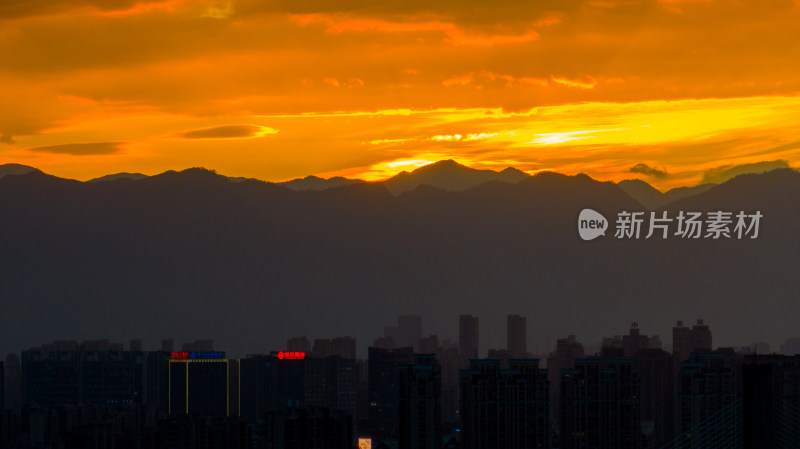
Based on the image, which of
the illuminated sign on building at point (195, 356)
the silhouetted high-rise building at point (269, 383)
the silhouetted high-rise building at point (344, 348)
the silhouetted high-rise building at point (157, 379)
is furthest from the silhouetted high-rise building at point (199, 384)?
the silhouetted high-rise building at point (344, 348)

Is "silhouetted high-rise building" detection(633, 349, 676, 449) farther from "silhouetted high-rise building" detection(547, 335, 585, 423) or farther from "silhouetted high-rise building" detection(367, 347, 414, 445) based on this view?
"silhouetted high-rise building" detection(367, 347, 414, 445)

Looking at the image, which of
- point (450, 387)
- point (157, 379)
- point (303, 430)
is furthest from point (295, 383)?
point (303, 430)

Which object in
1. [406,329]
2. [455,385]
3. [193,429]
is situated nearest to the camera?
[193,429]

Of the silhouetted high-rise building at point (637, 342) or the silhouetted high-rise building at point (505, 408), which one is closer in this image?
the silhouetted high-rise building at point (505, 408)

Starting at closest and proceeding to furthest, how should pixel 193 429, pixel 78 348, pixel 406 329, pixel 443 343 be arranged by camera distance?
pixel 193 429
pixel 78 348
pixel 443 343
pixel 406 329

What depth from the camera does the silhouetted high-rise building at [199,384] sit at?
44.2 m

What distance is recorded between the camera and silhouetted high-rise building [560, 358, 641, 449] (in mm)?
32938

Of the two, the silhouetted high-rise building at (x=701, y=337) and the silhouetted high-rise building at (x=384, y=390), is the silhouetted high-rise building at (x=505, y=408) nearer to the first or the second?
the silhouetted high-rise building at (x=384, y=390)

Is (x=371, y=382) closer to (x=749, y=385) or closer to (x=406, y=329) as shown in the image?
(x=406, y=329)

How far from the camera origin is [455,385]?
1555 inches

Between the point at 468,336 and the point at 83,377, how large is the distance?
1890cm

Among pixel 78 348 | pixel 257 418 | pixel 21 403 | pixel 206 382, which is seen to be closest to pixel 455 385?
pixel 257 418

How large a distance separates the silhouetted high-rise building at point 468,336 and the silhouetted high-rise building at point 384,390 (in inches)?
292

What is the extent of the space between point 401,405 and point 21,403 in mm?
16158
